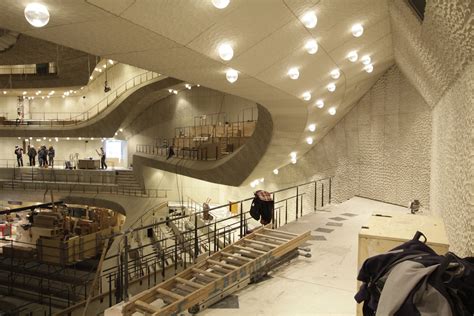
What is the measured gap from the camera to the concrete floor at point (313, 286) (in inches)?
145

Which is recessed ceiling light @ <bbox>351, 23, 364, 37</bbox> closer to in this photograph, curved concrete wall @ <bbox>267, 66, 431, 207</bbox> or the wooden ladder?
the wooden ladder

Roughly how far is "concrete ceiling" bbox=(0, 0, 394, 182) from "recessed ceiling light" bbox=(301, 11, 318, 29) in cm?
6

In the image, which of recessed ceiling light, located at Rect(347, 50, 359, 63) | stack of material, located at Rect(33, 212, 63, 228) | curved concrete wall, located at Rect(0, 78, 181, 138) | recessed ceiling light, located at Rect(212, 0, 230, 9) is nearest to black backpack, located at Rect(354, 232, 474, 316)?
recessed ceiling light, located at Rect(212, 0, 230, 9)

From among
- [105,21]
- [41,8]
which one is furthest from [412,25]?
[41,8]

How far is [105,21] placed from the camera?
9.36ft

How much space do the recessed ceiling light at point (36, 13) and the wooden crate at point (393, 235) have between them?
291 centimetres

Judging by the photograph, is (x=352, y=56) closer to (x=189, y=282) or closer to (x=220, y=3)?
(x=220, y=3)

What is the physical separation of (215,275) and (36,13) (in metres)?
3.01

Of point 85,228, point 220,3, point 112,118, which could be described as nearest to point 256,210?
point 220,3

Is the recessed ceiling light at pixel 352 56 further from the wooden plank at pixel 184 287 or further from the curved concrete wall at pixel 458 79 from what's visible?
the wooden plank at pixel 184 287

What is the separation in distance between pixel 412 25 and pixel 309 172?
892 centimetres

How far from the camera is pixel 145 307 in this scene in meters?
3.30

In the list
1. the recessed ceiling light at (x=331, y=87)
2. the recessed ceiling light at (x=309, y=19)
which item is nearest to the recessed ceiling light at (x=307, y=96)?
the recessed ceiling light at (x=331, y=87)

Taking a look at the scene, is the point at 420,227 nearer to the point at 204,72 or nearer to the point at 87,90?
the point at 204,72
